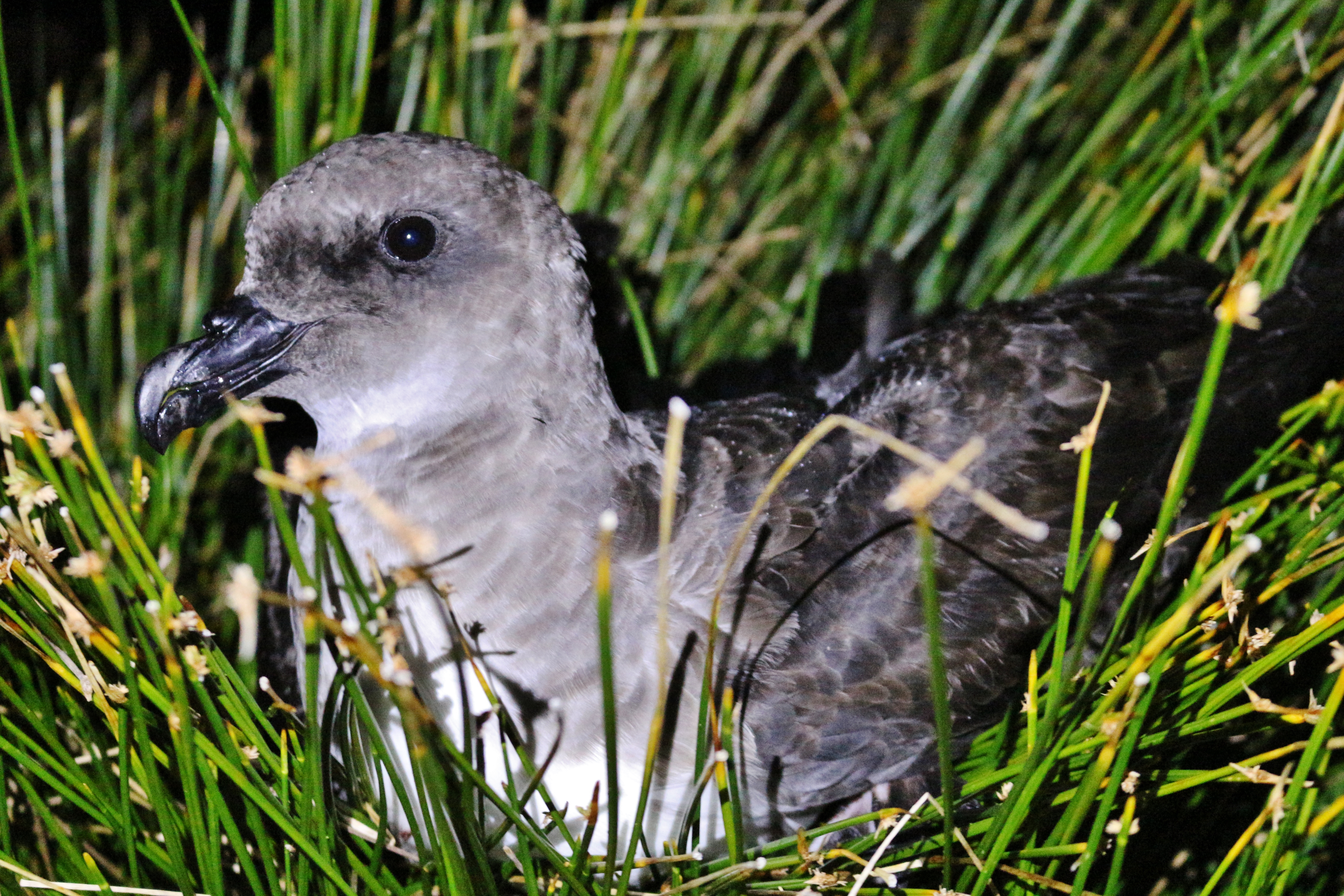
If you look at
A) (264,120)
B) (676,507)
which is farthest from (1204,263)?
(264,120)

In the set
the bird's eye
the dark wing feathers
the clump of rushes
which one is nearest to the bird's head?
the bird's eye

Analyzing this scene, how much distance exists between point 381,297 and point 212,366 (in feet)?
0.85

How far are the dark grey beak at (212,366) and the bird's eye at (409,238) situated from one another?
0.51 ft

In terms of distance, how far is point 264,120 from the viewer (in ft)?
12.0

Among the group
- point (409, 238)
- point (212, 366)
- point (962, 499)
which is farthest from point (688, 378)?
point (212, 366)

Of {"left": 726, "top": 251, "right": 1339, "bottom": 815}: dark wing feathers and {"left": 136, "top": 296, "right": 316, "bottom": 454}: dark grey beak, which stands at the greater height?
{"left": 136, "top": 296, "right": 316, "bottom": 454}: dark grey beak

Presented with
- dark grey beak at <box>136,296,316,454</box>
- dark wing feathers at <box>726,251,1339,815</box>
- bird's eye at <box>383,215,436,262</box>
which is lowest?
dark wing feathers at <box>726,251,1339,815</box>

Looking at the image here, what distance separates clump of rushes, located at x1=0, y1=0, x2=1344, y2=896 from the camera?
141 cm

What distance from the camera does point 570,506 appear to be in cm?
163

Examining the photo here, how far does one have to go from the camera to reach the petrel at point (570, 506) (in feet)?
5.19

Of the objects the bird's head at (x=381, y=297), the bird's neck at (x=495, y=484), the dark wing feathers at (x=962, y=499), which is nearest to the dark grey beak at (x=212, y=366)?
the bird's head at (x=381, y=297)

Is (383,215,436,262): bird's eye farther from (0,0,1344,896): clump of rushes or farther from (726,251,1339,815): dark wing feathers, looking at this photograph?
(726,251,1339,815): dark wing feathers

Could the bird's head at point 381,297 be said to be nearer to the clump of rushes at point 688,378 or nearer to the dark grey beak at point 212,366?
the dark grey beak at point 212,366

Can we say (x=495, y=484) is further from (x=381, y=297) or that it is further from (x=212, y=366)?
(x=212, y=366)
